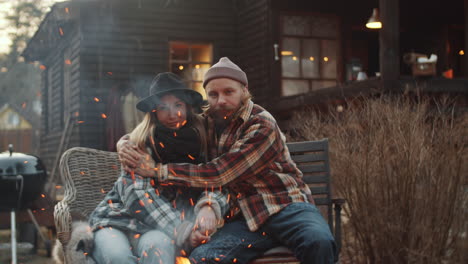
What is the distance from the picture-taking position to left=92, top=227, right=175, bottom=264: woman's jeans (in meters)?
2.79

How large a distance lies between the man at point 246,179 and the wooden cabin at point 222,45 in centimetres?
764

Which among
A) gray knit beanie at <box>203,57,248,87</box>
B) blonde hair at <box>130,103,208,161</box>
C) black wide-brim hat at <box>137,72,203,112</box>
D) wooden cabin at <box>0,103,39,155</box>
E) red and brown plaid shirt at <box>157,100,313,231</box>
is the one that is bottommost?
wooden cabin at <box>0,103,39,155</box>

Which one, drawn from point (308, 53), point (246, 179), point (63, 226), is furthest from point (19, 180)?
point (308, 53)

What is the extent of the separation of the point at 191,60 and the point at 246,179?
9.74m

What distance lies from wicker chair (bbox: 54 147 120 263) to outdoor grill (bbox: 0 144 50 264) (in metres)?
2.57

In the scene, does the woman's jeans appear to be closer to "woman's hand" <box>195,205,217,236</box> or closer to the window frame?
"woman's hand" <box>195,205,217,236</box>

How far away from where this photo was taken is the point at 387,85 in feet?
26.6

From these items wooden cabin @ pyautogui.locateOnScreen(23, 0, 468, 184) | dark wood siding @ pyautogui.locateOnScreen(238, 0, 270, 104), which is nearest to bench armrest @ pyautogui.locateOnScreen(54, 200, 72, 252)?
wooden cabin @ pyautogui.locateOnScreen(23, 0, 468, 184)

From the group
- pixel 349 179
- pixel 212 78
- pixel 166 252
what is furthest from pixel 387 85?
pixel 166 252

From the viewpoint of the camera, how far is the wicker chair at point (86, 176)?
3.76 m

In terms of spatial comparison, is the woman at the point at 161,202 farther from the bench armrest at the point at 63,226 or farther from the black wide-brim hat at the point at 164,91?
the bench armrest at the point at 63,226

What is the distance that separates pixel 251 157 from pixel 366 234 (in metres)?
1.78

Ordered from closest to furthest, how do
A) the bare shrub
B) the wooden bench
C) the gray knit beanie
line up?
the gray knit beanie < the wooden bench < the bare shrub

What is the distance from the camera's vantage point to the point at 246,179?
10.4ft
